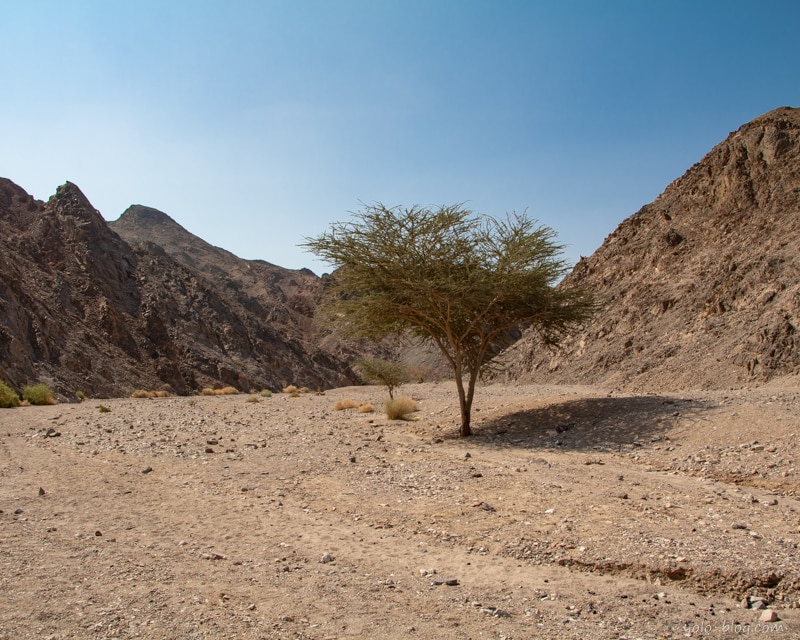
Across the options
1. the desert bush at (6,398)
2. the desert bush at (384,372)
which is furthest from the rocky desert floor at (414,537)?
the desert bush at (384,372)

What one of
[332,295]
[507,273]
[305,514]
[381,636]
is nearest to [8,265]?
[332,295]

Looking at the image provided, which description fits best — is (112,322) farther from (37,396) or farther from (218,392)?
(37,396)

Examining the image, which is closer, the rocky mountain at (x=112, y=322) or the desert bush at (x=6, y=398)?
the desert bush at (x=6, y=398)

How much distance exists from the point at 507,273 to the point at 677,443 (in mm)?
5519

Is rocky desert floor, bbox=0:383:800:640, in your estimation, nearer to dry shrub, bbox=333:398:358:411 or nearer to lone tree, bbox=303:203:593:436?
lone tree, bbox=303:203:593:436

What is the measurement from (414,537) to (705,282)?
2965cm

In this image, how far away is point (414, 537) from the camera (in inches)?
248

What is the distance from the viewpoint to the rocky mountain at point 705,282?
24234 millimetres

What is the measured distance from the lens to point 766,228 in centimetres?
3170

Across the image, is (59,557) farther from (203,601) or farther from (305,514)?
(305,514)

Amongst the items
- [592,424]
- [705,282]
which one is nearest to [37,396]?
[592,424]

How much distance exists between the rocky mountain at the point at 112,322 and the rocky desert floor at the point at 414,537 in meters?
20.4

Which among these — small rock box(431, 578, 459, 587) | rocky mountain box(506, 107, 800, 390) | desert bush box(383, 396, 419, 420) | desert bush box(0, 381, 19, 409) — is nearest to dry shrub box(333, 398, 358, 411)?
desert bush box(383, 396, 419, 420)

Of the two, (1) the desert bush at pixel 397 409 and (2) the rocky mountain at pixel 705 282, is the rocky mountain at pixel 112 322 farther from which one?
(2) the rocky mountain at pixel 705 282
